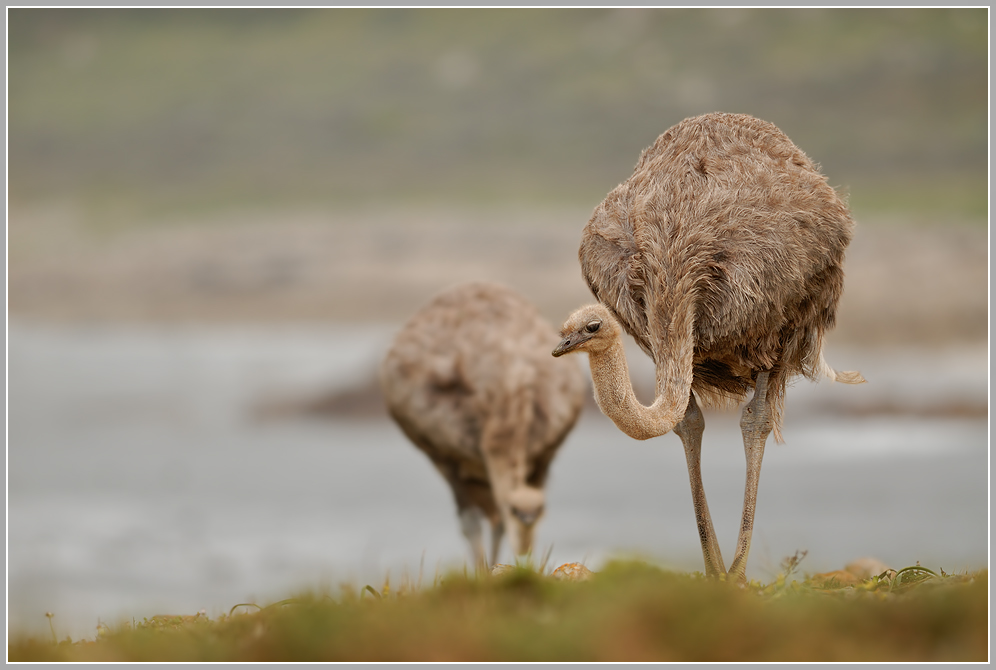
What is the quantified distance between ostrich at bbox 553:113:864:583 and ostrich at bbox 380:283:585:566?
150 inches

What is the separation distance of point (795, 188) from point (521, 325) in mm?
5066

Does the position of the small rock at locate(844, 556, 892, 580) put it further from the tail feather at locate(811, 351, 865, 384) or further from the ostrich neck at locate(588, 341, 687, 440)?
the ostrich neck at locate(588, 341, 687, 440)

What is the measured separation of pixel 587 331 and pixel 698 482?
1.59 metres

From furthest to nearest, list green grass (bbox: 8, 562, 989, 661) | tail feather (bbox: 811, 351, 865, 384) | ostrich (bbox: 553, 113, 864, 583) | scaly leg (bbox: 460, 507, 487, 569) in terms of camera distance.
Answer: scaly leg (bbox: 460, 507, 487, 569)
tail feather (bbox: 811, 351, 865, 384)
ostrich (bbox: 553, 113, 864, 583)
green grass (bbox: 8, 562, 989, 661)

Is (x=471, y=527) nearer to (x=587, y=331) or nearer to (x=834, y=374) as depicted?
(x=834, y=374)

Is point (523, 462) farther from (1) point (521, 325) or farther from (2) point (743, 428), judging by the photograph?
(2) point (743, 428)

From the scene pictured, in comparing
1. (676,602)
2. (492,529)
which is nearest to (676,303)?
(676,602)

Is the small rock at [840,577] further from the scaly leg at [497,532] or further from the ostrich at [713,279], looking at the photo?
the scaly leg at [497,532]

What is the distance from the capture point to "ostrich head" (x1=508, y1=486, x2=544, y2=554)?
9.46 meters

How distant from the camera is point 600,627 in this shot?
11.5 ft

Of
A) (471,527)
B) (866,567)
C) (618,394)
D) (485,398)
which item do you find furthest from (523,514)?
(618,394)

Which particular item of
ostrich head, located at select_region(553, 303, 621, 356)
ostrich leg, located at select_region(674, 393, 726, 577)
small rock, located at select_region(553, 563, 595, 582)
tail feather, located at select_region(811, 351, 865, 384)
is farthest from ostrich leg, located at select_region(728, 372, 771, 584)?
ostrich head, located at select_region(553, 303, 621, 356)

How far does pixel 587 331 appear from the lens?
193 inches

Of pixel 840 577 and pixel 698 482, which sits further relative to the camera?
pixel 840 577
